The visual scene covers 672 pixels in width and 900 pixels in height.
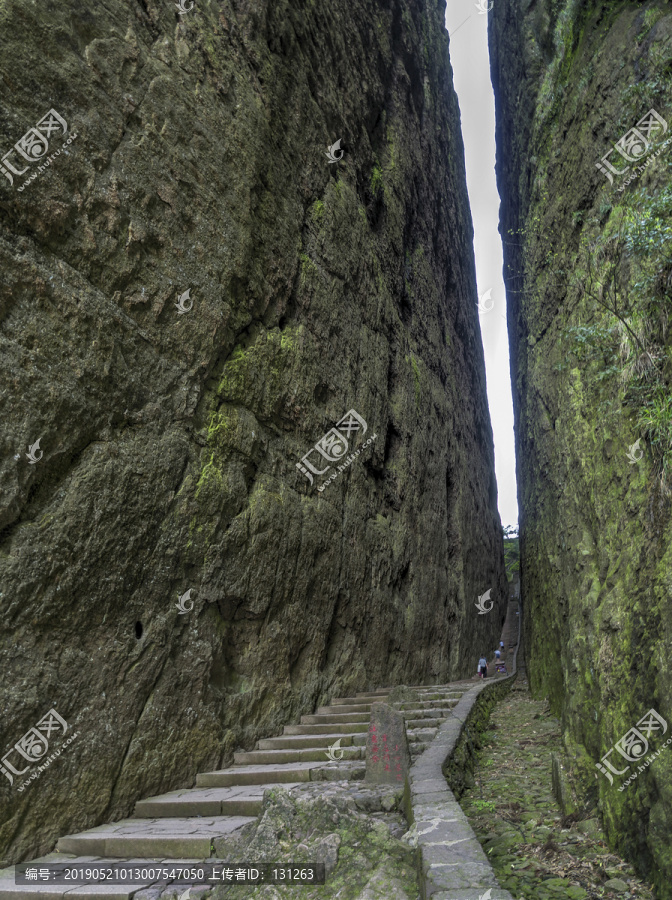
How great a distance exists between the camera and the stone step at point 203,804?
4957 millimetres

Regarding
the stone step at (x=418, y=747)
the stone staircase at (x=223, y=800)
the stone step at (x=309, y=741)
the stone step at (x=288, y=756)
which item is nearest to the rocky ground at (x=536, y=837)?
the stone step at (x=418, y=747)

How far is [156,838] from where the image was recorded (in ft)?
14.1

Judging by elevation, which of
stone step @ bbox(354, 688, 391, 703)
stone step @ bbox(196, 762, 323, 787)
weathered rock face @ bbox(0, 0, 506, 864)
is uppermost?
weathered rock face @ bbox(0, 0, 506, 864)

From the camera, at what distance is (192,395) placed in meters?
6.60

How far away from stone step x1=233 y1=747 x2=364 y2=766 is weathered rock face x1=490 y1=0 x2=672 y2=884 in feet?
7.81

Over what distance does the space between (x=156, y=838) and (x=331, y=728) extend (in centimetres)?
334

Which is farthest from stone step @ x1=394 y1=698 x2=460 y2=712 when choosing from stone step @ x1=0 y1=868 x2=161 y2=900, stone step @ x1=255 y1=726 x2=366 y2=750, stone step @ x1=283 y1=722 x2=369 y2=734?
stone step @ x1=0 y1=868 x2=161 y2=900

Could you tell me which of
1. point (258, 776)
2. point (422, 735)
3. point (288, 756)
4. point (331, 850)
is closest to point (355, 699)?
point (422, 735)

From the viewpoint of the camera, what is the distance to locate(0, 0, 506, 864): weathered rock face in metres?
4.90

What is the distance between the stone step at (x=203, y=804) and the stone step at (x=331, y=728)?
1.85 m

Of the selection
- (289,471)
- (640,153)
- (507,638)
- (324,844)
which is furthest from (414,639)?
(507,638)

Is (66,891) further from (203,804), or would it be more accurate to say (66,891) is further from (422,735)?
(422,735)

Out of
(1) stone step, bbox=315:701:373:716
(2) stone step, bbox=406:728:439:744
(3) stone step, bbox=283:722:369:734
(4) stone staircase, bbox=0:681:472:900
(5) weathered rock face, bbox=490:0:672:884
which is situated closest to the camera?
(4) stone staircase, bbox=0:681:472:900

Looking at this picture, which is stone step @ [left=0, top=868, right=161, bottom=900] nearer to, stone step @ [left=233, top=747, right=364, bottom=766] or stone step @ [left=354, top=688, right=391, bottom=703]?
stone step @ [left=233, top=747, right=364, bottom=766]
